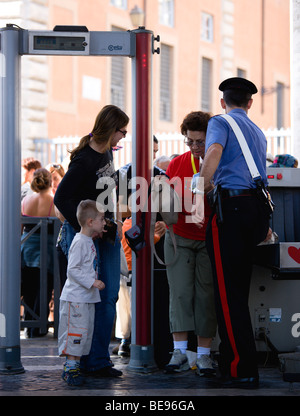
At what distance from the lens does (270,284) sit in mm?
6629

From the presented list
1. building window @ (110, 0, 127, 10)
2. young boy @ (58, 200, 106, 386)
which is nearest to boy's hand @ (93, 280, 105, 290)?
young boy @ (58, 200, 106, 386)

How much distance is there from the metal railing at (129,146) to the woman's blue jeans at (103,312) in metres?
7.19

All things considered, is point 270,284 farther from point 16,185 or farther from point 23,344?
point 23,344

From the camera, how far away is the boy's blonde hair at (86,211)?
230 inches

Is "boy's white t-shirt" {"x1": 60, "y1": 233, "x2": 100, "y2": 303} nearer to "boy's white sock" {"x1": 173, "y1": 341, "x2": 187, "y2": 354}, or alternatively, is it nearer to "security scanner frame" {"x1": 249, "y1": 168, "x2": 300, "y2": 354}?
"boy's white sock" {"x1": 173, "y1": 341, "x2": 187, "y2": 354}

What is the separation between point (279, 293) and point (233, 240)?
1.22m

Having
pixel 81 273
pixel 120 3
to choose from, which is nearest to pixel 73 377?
pixel 81 273

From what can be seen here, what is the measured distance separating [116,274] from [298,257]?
128 centimetres

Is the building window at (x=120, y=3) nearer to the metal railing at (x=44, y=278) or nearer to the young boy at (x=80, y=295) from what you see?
the metal railing at (x=44, y=278)

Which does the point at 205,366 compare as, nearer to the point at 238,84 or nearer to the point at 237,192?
the point at 237,192

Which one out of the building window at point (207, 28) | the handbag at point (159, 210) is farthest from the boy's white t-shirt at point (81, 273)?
the building window at point (207, 28)

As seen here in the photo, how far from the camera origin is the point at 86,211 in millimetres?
5840

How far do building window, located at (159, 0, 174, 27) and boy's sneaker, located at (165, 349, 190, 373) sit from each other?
63.6 ft

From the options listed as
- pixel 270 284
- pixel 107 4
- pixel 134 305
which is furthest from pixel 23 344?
pixel 107 4
